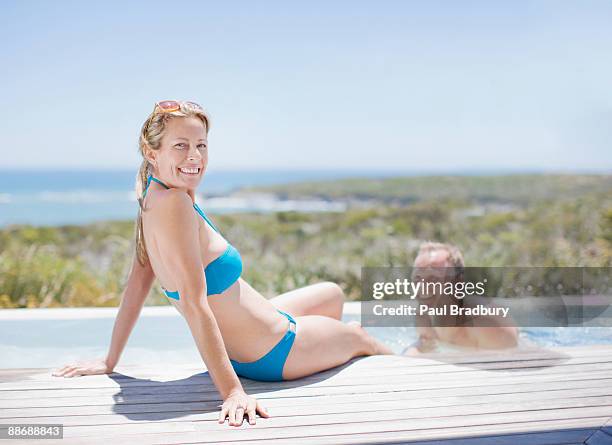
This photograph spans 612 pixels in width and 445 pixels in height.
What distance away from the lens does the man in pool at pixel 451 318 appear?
12.2ft

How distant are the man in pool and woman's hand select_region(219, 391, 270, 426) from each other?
5.93ft

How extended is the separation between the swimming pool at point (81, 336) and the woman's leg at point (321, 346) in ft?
4.76

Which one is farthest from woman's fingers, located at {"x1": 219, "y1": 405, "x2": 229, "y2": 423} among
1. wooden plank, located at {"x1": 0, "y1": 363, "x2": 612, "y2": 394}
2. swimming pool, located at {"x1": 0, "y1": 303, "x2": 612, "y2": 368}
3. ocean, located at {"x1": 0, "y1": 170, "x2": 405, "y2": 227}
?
ocean, located at {"x1": 0, "y1": 170, "x2": 405, "y2": 227}

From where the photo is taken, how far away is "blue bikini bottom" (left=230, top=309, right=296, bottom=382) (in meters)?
2.49

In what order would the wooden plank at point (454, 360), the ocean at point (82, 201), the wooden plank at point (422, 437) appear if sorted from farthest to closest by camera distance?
the ocean at point (82, 201) < the wooden plank at point (454, 360) < the wooden plank at point (422, 437)

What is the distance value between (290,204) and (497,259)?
2891 cm

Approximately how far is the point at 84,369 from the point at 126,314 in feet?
0.91

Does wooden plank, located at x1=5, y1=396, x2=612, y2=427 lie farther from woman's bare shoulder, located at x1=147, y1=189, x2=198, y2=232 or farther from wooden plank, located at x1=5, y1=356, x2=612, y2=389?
woman's bare shoulder, located at x1=147, y1=189, x2=198, y2=232

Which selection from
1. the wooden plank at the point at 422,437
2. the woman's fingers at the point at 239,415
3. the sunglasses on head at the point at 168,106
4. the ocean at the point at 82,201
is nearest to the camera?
the wooden plank at the point at 422,437

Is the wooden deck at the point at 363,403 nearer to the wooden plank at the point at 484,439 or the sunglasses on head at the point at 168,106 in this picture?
the wooden plank at the point at 484,439

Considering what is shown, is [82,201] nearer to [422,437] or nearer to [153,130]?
[153,130]

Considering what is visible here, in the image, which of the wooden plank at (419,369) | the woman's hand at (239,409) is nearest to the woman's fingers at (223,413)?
the woman's hand at (239,409)

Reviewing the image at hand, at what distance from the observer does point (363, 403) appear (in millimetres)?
2266

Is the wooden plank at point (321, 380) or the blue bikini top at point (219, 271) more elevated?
the blue bikini top at point (219, 271)
